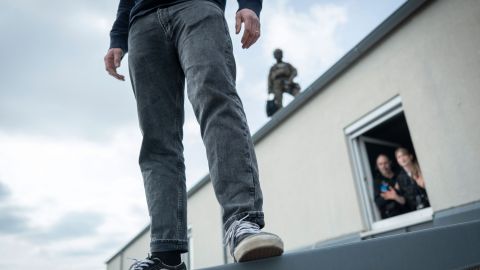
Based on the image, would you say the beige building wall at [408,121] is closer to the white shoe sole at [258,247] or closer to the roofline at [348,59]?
the roofline at [348,59]

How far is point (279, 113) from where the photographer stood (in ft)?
19.0

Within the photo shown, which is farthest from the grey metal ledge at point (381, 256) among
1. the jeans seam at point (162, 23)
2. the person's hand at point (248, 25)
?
the jeans seam at point (162, 23)

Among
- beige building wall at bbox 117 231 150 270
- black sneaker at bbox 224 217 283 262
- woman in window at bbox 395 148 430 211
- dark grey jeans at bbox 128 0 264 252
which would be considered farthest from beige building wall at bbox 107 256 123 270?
black sneaker at bbox 224 217 283 262

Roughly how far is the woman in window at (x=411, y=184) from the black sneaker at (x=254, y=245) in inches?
140

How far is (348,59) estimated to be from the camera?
4434mm

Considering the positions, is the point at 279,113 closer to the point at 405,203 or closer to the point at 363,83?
the point at 363,83

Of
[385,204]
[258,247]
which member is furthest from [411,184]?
[258,247]

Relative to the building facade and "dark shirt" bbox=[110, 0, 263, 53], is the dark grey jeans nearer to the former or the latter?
"dark shirt" bbox=[110, 0, 263, 53]

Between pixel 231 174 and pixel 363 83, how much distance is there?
142 inches

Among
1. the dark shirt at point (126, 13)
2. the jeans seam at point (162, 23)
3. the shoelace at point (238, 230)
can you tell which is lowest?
the shoelace at point (238, 230)

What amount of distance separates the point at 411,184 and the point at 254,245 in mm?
3827

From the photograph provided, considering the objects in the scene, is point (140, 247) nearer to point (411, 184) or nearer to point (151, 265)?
point (411, 184)

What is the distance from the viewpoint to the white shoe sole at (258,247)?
89 cm

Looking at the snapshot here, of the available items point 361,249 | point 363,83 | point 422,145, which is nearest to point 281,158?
point 363,83
